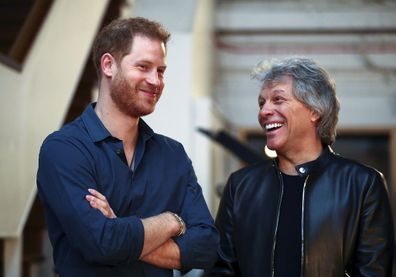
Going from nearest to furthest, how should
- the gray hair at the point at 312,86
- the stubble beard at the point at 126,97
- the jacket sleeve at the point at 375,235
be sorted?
the stubble beard at the point at 126,97, the jacket sleeve at the point at 375,235, the gray hair at the point at 312,86

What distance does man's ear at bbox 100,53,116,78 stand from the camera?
1893 millimetres

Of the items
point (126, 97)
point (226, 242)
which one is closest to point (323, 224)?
point (226, 242)

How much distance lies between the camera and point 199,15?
23.0 ft

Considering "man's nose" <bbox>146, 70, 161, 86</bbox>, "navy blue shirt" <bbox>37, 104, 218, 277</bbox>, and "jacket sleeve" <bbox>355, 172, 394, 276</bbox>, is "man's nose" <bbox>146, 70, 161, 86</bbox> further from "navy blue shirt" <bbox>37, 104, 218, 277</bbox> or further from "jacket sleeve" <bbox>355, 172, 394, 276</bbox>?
"jacket sleeve" <bbox>355, 172, 394, 276</bbox>

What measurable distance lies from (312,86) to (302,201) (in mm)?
340

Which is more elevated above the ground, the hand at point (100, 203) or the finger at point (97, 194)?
the finger at point (97, 194)

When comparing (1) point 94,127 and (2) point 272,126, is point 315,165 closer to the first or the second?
(2) point 272,126

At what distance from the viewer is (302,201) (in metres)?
2.21

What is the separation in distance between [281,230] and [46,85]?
253 centimetres

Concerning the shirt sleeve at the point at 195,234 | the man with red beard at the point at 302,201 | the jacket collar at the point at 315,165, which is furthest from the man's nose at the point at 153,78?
the jacket collar at the point at 315,165

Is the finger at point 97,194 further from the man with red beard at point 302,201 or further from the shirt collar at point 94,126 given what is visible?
the man with red beard at point 302,201

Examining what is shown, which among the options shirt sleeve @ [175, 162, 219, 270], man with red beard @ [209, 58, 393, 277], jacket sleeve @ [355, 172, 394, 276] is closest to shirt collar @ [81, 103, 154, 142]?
shirt sleeve @ [175, 162, 219, 270]

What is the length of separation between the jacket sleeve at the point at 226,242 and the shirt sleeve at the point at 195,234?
1.11ft

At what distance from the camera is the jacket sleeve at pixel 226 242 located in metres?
2.29
